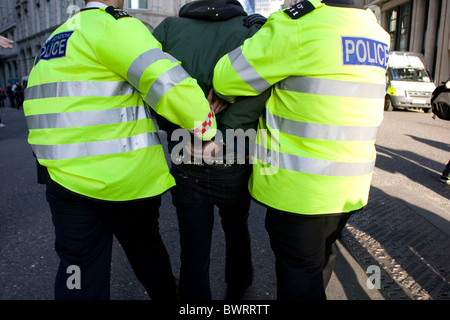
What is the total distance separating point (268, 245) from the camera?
3361 millimetres

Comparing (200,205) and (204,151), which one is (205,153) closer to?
(204,151)

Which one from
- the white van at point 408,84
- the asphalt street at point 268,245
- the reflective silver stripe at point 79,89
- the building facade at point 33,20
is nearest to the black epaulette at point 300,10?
the reflective silver stripe at point 79,89

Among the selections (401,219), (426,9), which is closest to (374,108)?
(401,219)

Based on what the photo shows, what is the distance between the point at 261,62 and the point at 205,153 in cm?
57

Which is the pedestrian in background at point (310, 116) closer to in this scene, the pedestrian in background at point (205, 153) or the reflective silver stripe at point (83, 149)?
the pedestrian in background at point (205, 153)

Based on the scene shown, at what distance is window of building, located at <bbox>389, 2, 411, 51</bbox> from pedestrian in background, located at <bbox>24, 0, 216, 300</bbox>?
2859cm

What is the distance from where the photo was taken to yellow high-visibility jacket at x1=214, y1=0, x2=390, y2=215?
1.56 meters

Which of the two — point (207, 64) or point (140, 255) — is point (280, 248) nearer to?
point (140, 255)

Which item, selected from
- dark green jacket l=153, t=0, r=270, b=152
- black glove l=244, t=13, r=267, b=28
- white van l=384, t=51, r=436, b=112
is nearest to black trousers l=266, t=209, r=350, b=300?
dark green jacket l=153, t=0, r=270, b=152

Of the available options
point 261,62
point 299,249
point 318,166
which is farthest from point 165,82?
point 299,249

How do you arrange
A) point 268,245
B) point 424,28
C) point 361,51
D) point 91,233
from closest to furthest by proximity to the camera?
point 361,51 → point 91,233 → point 268,245 → point 424,28

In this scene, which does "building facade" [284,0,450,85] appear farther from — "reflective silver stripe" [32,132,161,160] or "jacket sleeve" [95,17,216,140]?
"reflective silver stripe" [32,132,161,160]

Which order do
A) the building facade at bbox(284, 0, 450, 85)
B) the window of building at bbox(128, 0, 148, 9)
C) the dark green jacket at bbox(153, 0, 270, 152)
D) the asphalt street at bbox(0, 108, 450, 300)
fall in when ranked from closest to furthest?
the dark green jacket at bbox(153, 0, 270, 152) < the asphalt street at bbox(0, 108, 450, 300) < the building facade at bbox(284, 0, 450, 85) < the window of building at bbox(128, 0, 148, 9)
